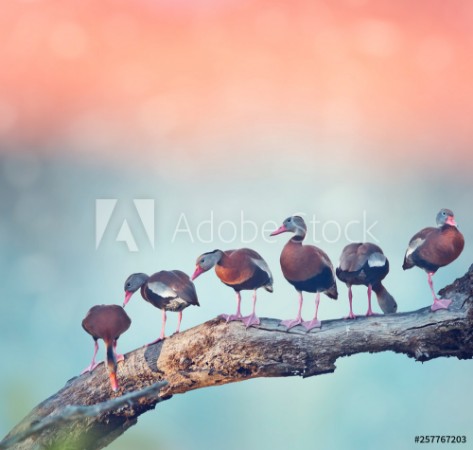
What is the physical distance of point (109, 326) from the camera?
2.22 metres

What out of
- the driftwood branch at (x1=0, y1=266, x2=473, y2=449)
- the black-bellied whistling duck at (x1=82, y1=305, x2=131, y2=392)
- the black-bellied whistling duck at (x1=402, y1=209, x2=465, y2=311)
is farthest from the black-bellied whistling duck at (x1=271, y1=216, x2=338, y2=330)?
the black-bellied whistling duck at (x1=82, y1=305, x2=131, y2=392)

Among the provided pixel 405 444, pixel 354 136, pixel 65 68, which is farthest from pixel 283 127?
pixel 405 444

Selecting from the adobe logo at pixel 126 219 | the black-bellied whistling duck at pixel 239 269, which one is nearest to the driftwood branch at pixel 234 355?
the black-bellied whistling duck at pixel 239 269

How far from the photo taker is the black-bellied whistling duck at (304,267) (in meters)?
2.22

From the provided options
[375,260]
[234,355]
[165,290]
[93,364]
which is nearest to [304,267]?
[375,260]

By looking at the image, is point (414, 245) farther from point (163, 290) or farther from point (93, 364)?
point (93, 364)

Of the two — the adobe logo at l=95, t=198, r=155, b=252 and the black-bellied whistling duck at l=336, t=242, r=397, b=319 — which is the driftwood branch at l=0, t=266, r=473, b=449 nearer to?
the black-bellied whistling duck at l=336, t=242, r=397, b=319

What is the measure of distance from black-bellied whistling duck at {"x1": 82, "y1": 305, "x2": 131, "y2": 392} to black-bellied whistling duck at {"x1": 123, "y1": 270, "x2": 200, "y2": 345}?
5cm

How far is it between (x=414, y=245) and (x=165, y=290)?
0.91 metres

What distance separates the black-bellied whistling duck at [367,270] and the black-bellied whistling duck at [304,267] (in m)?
0.05

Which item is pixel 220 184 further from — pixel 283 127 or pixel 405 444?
pixel 405 444

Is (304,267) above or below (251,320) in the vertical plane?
above

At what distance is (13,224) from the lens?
226cm

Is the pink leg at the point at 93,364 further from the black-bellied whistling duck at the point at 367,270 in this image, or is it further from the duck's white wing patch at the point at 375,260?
the duck's white wing patch at the point at 375,260
